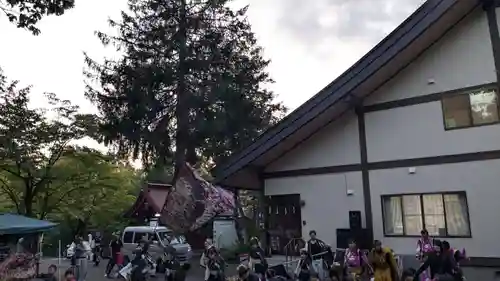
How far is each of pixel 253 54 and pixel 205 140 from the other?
20.5 ft

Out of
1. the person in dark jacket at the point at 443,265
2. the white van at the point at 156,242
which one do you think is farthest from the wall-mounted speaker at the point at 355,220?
the white van at the point at 156,242

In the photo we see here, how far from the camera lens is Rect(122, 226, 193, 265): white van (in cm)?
1691

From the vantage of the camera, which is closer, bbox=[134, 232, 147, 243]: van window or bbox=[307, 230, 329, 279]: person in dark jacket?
bbox=[307, 230, 329, 279]: person in dark jacket

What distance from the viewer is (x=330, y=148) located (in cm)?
1212

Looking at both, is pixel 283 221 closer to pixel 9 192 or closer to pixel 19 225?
pixel 19 225

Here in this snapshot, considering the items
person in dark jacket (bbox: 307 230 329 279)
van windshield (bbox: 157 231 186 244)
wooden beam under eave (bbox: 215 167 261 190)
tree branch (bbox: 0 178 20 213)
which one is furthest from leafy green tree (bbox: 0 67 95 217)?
person in dark jacket (bbox: 307 230 329 279)

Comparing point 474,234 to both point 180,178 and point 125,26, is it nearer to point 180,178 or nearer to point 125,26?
point 180,178

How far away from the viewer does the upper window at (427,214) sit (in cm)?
1012

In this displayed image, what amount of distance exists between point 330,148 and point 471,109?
11.9 feet

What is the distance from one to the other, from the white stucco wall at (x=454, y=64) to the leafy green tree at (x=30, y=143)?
52.9ft

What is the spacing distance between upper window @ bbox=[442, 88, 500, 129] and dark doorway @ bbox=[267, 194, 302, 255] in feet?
15.0

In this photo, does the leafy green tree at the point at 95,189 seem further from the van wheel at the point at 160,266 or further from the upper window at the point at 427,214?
the upper window at the point at 427,214

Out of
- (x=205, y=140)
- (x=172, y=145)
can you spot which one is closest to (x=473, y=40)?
(x=205, y=140)

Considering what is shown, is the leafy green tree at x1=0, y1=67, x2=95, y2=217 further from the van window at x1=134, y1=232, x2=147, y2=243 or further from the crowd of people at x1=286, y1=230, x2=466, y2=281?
the crowd of people at x1=286, y1=230, x2=466, y2=281
